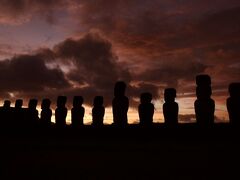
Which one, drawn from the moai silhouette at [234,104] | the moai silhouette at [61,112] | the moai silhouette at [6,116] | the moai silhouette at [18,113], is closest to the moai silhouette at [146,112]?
the moai silhouette at [234,104]

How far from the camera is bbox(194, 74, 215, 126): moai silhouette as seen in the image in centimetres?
1412

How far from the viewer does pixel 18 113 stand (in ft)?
77.5

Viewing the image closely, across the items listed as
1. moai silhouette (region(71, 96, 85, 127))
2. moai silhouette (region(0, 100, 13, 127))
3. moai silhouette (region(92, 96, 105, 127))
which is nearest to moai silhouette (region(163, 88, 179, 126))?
moai silhouette (region(92, 96, 105, 127))

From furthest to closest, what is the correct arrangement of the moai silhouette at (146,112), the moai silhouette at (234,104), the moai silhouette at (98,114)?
the moai silhouette at (98,114) < the moai silhouette at (146,112) < the moai silhouette at (234,104)

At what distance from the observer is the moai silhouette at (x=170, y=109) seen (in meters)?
15.4

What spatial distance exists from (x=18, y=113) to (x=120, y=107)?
32.3 feet

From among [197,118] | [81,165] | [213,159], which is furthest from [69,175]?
[197,118]

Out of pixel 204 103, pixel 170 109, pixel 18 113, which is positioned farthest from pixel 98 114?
pixel 18 113

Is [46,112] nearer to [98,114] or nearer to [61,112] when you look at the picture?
[61,112]

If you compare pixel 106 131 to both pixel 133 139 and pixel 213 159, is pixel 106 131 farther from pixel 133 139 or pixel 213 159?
pixel 213 159

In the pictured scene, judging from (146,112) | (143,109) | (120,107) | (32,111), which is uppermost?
(32,111)

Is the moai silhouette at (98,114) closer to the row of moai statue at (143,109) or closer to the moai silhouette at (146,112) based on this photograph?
the row of moai statue at (143,109)

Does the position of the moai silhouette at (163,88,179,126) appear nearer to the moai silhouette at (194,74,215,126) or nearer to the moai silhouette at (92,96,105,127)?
the moai silhouette at (194,74,215,126)

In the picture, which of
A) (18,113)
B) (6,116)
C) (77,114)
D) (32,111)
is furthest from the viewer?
(18,113)
